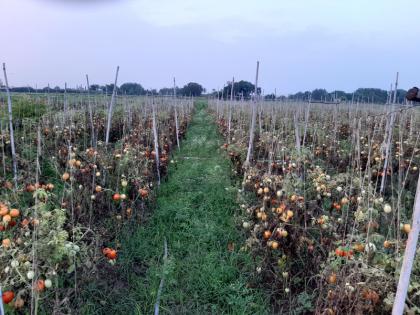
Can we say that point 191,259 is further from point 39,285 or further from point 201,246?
point 39,285

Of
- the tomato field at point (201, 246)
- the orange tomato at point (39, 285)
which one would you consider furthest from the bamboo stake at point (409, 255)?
the orange tomato at point (39, 285)

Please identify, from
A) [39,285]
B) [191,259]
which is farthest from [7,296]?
[191,259]

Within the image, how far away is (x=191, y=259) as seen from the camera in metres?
2.95

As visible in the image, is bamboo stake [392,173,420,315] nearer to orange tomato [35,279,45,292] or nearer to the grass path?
the grass path

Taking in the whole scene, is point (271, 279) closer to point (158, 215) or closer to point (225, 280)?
point (225, 280)

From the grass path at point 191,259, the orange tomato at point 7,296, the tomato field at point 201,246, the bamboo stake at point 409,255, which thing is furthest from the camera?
the grass path at point 191,259

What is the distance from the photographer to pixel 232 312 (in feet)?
7.77

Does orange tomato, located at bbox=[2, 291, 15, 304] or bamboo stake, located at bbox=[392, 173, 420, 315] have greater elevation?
bamboo stake, located at bbox=[392, 173, 420, 315]

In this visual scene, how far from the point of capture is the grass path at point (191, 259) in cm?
242

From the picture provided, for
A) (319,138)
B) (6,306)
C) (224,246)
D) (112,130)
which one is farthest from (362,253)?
(112,130)

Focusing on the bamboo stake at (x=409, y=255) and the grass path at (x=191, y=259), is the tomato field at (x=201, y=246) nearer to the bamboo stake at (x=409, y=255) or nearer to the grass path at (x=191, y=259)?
the grass path at (x=191, y=259)

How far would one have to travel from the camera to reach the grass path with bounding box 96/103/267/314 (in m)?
2.42

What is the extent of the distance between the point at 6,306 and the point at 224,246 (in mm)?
1912

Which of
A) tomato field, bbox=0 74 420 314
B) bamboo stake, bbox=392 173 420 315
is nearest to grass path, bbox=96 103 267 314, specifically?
tomato field, bbox=0 74 420 314
